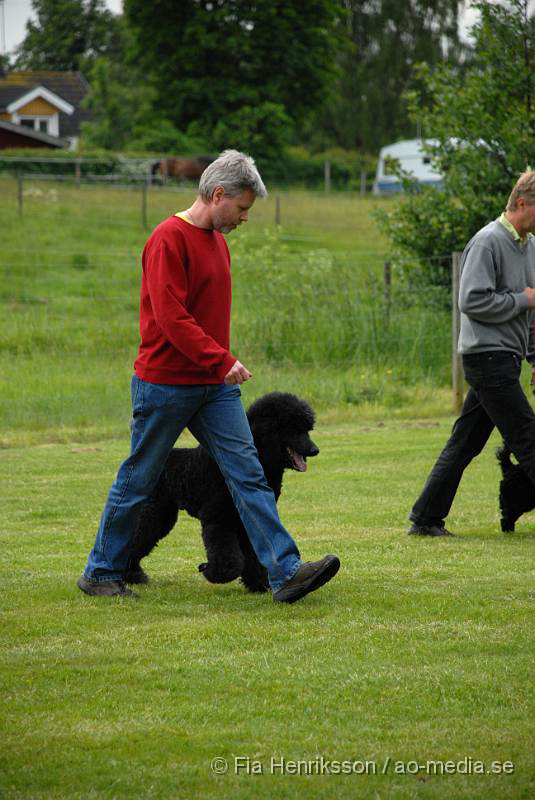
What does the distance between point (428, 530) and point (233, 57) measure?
47157 millimetres

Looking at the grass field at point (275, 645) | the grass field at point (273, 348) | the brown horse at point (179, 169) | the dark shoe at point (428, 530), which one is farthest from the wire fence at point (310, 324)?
the brown horse at point (179, 169)

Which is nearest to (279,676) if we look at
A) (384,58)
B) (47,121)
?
(384,58)

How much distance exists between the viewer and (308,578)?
18.9 feet

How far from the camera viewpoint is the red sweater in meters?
5.56

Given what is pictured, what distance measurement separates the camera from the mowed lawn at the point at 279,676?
3.71 m

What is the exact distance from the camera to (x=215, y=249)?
5777 mm

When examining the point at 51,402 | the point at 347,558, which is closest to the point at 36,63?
the point at 51,402

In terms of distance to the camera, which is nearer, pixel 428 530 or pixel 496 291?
pixel 496 291

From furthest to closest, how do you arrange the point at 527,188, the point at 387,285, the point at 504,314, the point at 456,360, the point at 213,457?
the point at 387,285
the point at 456,360
the point at 504,314
the point at 527,188
the point at 213,457

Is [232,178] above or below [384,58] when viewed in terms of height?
below

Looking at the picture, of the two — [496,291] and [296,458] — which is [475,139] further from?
[296,458]

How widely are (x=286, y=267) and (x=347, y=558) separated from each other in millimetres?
12364

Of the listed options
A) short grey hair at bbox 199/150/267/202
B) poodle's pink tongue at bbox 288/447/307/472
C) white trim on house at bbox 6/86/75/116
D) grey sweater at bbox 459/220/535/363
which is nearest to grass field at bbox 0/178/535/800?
poodle's pink tongue at bbox 288/447/307/472

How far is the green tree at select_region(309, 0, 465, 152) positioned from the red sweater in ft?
172
